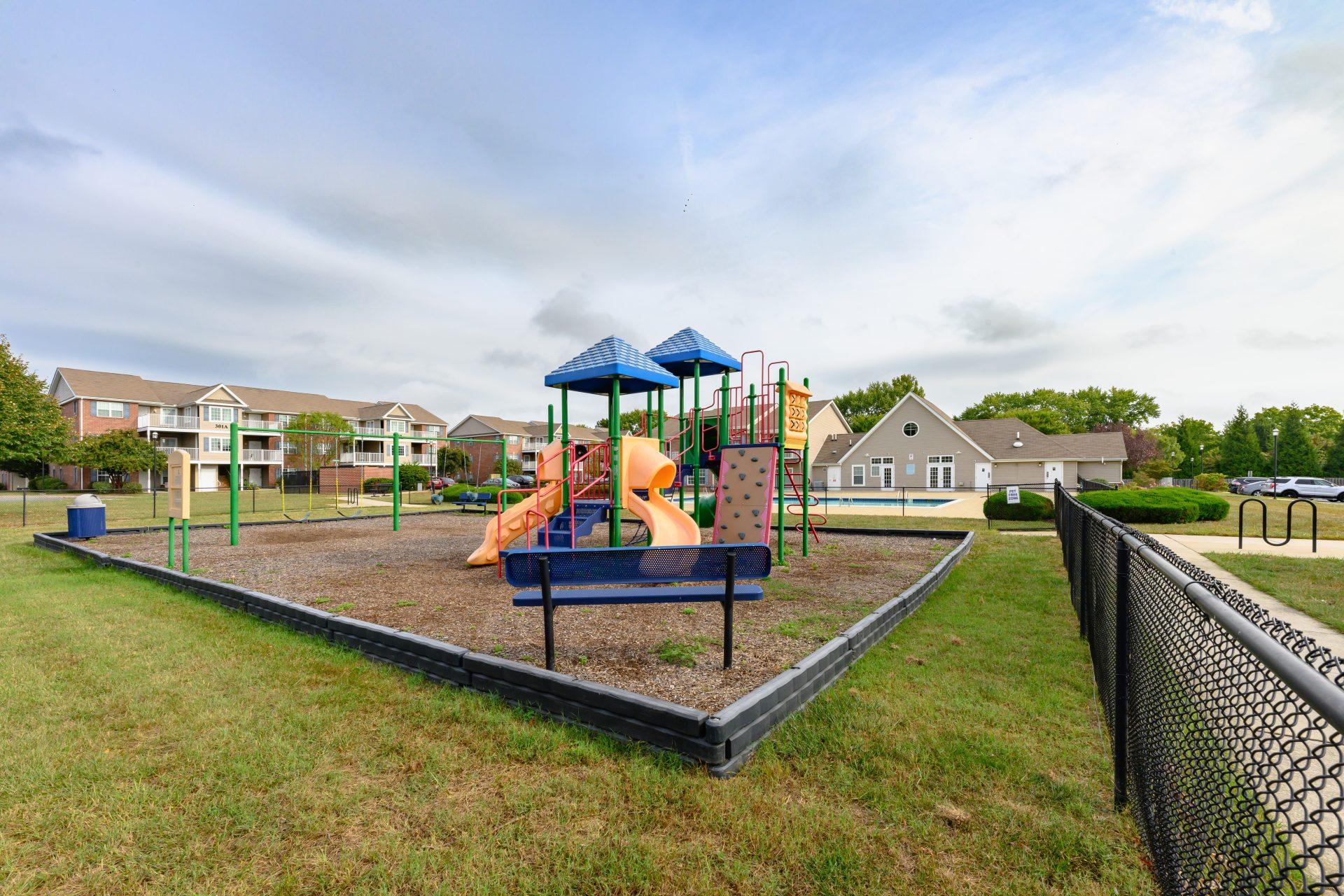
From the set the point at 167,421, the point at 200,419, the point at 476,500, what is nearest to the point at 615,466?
the point at 476,500

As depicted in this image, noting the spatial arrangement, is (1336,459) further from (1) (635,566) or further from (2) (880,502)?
(1) (635,566)

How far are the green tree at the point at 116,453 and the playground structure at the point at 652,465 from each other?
46873 mm

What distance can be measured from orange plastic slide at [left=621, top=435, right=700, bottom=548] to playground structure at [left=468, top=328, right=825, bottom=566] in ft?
0.05

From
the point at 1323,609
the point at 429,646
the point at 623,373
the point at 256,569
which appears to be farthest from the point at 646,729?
the point at 256,569

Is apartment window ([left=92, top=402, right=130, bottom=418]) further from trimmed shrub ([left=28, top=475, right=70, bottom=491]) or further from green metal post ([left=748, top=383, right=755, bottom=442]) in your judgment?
green metal post ([left=748, top=383, right=755, bottom=442])

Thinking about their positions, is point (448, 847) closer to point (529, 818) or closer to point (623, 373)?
point (529, 818)

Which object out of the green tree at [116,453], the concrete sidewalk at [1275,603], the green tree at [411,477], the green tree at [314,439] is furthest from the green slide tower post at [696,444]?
the green tree at [314,439]

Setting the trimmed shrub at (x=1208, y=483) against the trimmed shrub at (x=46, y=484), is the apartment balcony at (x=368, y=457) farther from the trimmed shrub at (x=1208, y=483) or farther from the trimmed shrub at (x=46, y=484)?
the trimmed shrub at (x=1208, y=483)

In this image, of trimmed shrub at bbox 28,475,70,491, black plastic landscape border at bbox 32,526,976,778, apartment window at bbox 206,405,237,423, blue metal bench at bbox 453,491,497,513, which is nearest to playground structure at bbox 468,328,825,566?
black plastic landscape border at bbox 32,526,976,778

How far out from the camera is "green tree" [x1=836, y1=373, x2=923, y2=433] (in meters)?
71.5

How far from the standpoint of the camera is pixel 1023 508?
60.9 feet

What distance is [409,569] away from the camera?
9594 mm

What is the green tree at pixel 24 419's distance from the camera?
2228 centimetres

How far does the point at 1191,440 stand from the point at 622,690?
105m
